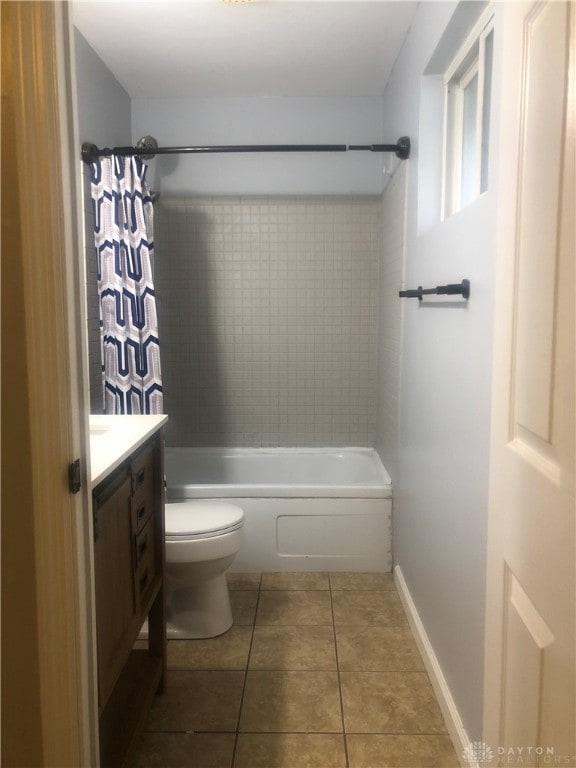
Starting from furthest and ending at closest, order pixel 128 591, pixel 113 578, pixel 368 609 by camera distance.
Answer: pixel 368 609, pixel 128 591, pixel 113 578

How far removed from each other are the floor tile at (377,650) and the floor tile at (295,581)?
400 millimetres

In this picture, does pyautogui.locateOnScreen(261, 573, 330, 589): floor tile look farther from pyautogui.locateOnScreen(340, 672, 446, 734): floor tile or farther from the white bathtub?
pyautogui.locateOnScreen(340, 672, 446, 734): floor tile

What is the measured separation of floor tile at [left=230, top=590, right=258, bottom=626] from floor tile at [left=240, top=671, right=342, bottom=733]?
14.5 inches

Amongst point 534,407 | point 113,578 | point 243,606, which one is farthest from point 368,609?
point 534,407

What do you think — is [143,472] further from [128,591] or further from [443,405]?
[443,405]

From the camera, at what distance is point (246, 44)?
262 centimetres

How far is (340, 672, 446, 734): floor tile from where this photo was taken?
171 cm

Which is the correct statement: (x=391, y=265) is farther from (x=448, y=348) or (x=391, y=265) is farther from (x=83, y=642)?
(x=83, y=642)

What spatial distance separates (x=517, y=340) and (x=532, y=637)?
1.45 ft

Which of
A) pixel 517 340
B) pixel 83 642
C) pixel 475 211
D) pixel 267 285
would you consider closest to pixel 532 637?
pixel 517 340

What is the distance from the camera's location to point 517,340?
0.89 meters

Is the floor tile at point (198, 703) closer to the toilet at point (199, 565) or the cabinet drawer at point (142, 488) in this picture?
the toilet at point (199, 565)

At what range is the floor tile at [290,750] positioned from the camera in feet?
5.14

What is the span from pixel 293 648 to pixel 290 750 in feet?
1.72
